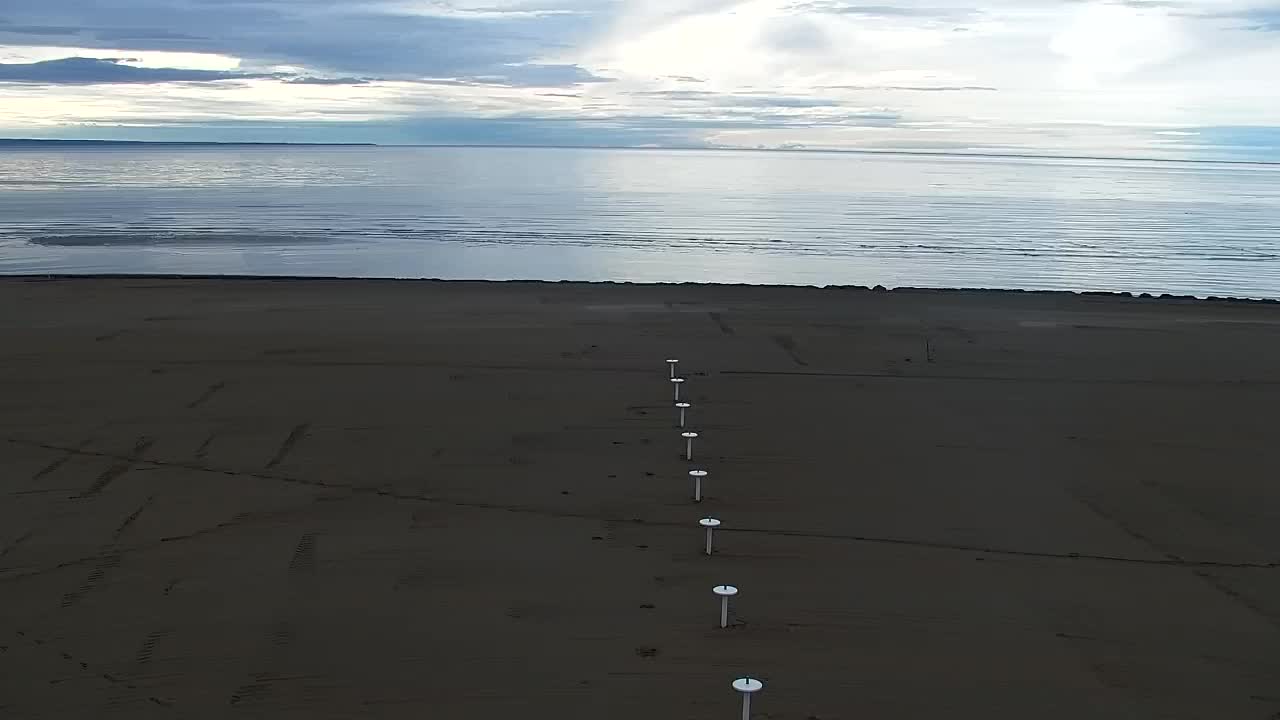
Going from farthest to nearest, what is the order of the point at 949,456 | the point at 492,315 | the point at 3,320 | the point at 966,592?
the point at 492,315 → the point at 3,320 → the point at 949,456 → the point at 966,592

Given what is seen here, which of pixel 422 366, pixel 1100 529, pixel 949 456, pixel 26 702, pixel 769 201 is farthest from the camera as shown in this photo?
pixel 769 201

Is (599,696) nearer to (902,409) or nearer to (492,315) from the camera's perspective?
(902,409)

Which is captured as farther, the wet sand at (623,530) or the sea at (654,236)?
the sea at (654,236)

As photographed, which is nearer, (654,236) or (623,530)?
(623,530)

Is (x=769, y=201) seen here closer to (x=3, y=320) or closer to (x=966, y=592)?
(x=3, y=320)

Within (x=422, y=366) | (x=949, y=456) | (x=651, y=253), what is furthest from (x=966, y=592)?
(x=651, y=253)

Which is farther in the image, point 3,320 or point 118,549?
point 3,320

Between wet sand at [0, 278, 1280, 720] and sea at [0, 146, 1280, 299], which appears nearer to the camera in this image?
wet sand at [0, 278, 1280, 720]
